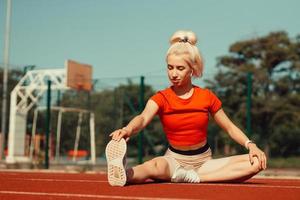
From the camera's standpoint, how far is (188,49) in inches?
182

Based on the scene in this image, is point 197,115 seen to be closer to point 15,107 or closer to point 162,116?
point 162,116

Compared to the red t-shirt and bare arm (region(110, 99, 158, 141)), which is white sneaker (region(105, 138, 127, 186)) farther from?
the red t-shirt

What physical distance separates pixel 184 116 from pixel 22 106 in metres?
15.1

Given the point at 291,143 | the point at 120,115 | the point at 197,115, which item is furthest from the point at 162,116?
the point at 291,143

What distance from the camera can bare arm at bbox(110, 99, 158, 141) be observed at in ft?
12.7

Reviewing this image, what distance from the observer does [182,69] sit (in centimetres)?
454

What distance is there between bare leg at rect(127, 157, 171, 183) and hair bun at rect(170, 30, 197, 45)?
1.14 meters

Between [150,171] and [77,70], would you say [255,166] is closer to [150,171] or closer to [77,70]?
[150,171]

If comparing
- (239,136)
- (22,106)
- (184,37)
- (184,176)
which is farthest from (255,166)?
(22,106)

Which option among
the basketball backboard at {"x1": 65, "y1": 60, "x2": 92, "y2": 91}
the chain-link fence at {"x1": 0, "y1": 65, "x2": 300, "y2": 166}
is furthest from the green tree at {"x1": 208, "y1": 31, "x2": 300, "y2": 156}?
the basketball backboard at {"x1": 65, "y1": 60, "x2": 92, "y2": 91}

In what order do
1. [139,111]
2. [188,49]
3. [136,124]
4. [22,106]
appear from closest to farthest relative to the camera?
1. [136,124]
2. [188,49]
3. [139,111]
4. [22,106]

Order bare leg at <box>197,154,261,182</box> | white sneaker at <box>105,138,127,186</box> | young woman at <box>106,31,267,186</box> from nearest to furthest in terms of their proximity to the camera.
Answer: white sneaker at <box>105,138,127,186</box>, bare leg at <box>197,154,261,182</box>, young woman at <box>106,31,267,186</box>

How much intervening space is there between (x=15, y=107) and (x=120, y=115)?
151 inches

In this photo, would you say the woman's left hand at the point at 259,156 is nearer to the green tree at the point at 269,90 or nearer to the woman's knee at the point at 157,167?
the woman's knee at the point at 157,167
